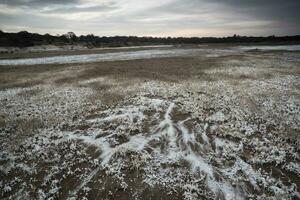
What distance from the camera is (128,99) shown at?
56.3 feet

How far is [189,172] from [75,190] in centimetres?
439

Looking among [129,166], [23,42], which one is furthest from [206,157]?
[23,42]

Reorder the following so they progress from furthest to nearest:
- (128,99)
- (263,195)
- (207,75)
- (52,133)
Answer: (207,75)
(128,99)
(52,133)
(263,195)

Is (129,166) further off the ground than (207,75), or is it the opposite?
(207,75)

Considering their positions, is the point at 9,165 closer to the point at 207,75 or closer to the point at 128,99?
the point at 128,99

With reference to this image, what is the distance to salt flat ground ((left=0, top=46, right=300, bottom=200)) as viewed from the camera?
789 cm

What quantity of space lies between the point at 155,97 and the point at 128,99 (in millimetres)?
2219

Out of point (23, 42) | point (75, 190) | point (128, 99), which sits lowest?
point (75, 190)

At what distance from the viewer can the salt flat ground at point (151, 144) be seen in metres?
7.89

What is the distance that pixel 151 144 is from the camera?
10.6 metres

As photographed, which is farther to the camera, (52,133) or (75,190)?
(52,133)

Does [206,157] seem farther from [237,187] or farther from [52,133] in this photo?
[52,133]

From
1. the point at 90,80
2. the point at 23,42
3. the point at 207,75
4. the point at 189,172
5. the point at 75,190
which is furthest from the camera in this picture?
the point at 23,42

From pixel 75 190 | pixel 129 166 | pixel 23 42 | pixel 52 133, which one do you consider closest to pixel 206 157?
pixel 129 166
